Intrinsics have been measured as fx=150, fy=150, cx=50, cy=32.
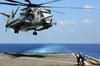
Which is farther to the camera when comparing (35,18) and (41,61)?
(35,18)

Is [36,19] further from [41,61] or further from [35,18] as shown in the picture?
[41,61]

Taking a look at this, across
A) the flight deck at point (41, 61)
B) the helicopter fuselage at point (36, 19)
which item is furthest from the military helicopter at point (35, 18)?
the flight deck at point (41, 61)

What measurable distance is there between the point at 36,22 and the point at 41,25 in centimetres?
122

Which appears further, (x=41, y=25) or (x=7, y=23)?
(x=7, y=23)

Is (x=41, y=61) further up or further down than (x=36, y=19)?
further down

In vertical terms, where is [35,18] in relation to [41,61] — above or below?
above

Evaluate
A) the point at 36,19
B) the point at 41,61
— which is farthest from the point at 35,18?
the point at 41,61

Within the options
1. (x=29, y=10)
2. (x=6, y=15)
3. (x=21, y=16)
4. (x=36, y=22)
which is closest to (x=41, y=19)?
(x=36, y=22)

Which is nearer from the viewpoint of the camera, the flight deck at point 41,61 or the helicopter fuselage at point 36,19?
the flight deck at point 41,61

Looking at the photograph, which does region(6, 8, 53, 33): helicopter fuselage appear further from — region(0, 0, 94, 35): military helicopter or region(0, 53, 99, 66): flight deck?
region(0, 53, 99, 66): flight deck

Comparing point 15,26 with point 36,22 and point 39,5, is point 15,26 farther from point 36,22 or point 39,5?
point 39,5

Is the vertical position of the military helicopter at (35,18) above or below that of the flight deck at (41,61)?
above

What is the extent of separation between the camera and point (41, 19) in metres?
27.8

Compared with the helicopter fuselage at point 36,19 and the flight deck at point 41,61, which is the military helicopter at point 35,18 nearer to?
the helicopter fuselage at point 36,19
